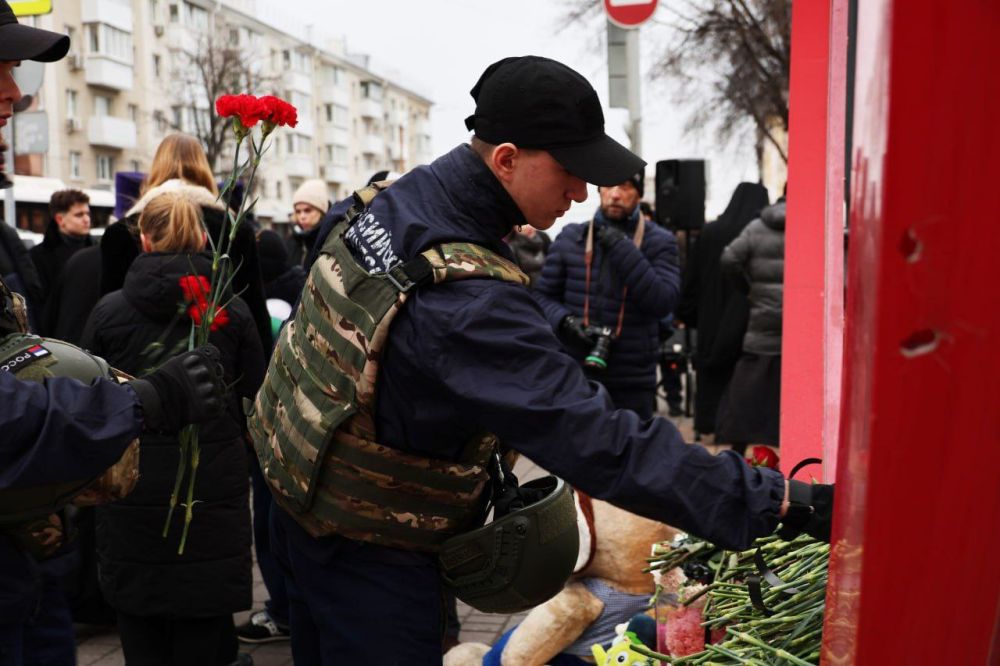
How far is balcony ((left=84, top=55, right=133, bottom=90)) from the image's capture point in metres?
50.3

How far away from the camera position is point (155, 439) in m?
3.91

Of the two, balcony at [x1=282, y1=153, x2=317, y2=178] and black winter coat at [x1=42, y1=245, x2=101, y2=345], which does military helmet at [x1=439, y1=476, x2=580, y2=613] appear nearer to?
black winter coat at [x1=42, y1=245, x2=101, y2=345]

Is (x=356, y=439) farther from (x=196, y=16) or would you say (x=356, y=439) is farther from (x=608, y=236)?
(x=196, y=16)

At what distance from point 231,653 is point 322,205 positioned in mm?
3060

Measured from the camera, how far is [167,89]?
50281mm

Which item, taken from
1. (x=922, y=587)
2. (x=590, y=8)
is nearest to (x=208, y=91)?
(x=590, y=8)

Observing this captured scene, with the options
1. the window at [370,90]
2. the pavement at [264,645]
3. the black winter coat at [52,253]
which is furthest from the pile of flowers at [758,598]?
the window at [370,90]

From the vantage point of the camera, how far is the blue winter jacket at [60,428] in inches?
77.7

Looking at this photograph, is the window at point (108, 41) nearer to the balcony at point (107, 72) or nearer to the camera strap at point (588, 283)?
the balcony at point (107, 72)

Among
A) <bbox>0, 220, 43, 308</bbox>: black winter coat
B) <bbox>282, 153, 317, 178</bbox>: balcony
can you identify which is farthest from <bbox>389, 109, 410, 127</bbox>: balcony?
<bbox>0, 220, 43, 308</bbox>: black winter coat

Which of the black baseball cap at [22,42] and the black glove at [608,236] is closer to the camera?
Answer: the black baseball cap at [22,42]

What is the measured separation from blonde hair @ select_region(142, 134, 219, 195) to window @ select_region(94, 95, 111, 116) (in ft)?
166

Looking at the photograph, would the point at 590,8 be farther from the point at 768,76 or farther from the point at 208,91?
the point at 208,91

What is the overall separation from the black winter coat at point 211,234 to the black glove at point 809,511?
9.83 ft
